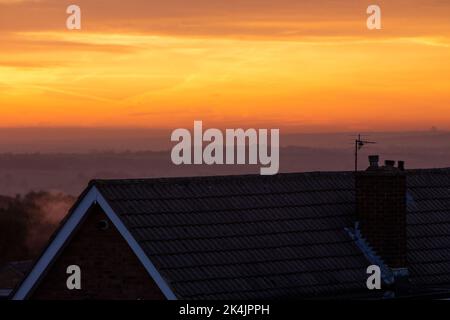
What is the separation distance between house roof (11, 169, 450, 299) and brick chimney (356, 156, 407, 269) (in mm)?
521

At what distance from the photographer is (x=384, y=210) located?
3731 cm

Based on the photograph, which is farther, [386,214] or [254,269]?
[386,214]

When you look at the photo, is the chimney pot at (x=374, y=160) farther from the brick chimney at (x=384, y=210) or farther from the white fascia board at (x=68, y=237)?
the white fascia board at (x=68, y=237)

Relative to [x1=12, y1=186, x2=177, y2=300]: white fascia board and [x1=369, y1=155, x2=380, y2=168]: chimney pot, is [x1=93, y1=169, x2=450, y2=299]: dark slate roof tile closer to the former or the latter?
[x1=12, y1=186, x2=177, y2=300]: white fascia board

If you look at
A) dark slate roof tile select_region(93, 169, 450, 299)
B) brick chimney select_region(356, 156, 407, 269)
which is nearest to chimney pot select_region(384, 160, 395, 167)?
brick chimney select_region(356, 156, 407, 269)

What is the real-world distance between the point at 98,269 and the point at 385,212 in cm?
756

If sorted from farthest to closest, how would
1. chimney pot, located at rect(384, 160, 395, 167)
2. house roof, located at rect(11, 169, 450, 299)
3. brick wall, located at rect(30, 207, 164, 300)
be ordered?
chimney pot, located at rect(384, 160, 395, 167), house roof, located at rect(11, 169, 450, 299), brick wall, located at rect(30, 207, 164, 300)

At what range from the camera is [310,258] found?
3588 cm

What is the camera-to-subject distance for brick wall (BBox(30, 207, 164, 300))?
33625 mm

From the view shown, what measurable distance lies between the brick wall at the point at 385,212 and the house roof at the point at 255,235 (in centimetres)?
51
